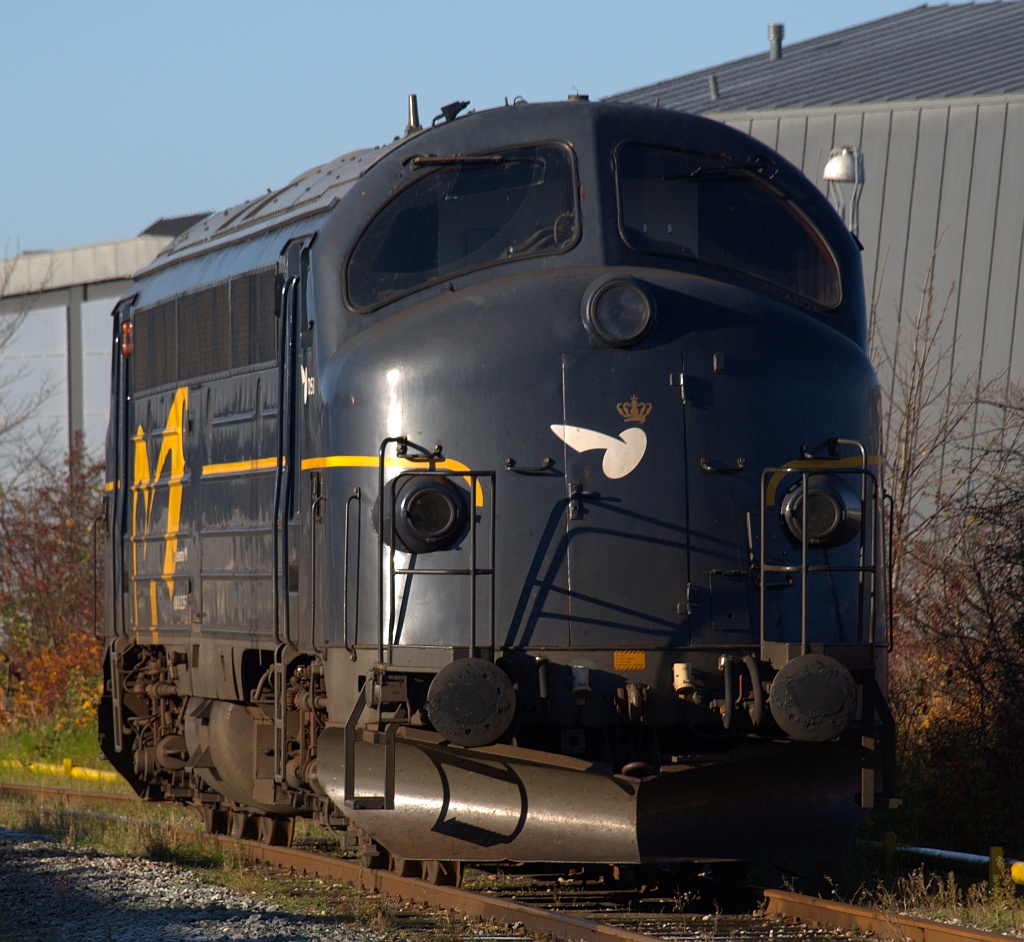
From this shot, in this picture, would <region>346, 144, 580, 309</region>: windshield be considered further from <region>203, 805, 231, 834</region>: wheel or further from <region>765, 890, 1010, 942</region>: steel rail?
<region>203, 805, 231, 834</region>: wheel

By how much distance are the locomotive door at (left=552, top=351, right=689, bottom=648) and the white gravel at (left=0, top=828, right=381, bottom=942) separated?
1.98 metres

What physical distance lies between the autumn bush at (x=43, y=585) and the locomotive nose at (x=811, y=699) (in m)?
15.7

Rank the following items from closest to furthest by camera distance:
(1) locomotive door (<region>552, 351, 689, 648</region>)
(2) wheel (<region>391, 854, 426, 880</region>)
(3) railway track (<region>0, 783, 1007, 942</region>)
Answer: (3) railway track (<region>0, 783, 1007, 942</region>), (1) locomotive door (<region>552, 351, 689, 648</region>), (2) wheel (<region>391, 854, 426, 880</region>)

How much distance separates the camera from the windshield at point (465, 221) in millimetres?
7965

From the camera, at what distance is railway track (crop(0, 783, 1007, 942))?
7387mm

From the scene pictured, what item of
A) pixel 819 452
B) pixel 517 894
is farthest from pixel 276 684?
pixel 819 452

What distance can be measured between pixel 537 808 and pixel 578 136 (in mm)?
3355

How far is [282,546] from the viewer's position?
8.90 meters

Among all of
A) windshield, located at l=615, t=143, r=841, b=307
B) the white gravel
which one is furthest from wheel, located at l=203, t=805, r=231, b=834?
windshield, located at l=615, t=143, r=841, b=307

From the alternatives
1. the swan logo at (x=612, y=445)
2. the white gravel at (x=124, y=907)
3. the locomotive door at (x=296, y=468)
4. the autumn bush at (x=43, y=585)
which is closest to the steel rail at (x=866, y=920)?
the white gravel at (x=124, y=907)

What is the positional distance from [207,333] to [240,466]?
Result: 1.09 metres

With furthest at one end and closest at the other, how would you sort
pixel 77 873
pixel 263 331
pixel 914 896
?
pixel 77 873
pixel 263 331
pixel 914 896

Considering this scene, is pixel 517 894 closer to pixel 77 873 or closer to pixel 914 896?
pixel 914 896

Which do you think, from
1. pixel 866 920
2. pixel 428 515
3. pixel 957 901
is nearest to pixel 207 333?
pixel 428 515
